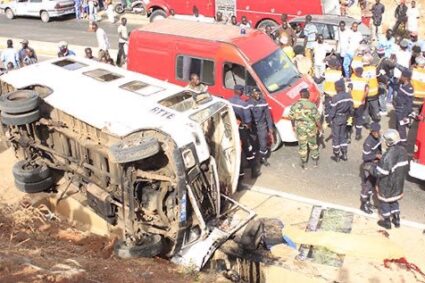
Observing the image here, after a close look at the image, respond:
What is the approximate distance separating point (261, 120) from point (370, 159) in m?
2.11

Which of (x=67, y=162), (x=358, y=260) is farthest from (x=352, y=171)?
(x=67, y=162)

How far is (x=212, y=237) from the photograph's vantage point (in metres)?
7.70

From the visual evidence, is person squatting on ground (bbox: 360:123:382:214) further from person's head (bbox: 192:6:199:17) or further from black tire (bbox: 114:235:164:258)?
person's head (bbox: 192:6:199:17)

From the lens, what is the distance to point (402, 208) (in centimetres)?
907

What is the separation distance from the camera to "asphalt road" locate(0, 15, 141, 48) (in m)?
20.8

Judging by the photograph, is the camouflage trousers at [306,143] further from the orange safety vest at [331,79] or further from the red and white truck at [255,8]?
the red and white truck at [255,8]

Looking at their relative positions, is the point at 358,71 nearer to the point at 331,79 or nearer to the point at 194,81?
the point at 331,79

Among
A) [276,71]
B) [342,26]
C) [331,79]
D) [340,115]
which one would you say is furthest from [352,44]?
[340,115]

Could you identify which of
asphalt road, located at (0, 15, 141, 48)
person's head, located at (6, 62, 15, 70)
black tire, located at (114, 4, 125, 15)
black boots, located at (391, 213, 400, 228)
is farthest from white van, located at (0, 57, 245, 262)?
black tire, located at (114, 4, 125, 15)

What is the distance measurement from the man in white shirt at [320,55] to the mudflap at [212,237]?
6703 millimetres

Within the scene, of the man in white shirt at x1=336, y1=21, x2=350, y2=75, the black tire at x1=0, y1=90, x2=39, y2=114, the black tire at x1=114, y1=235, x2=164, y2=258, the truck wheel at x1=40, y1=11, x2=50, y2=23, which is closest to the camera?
the black tire at x1=114, y1=235, x2=164, y2=258

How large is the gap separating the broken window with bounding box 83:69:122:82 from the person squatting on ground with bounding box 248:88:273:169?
2.42m

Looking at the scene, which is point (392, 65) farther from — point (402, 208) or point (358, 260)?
point (358, 260)

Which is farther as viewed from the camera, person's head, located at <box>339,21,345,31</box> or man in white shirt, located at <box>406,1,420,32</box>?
man in white shirt, located at <box>406,1,420,32</box>
